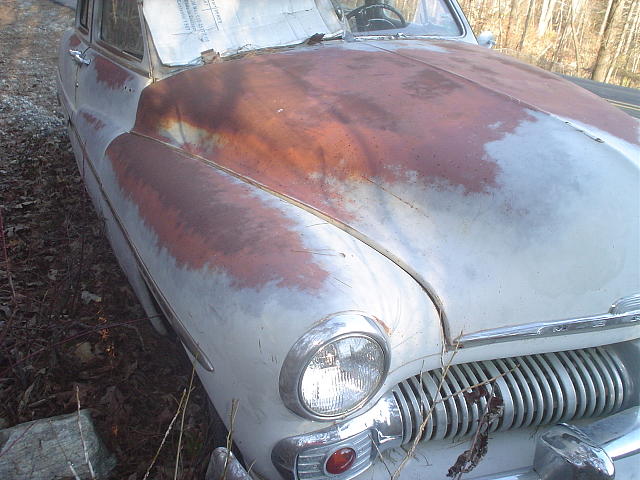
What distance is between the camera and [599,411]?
1652 mm

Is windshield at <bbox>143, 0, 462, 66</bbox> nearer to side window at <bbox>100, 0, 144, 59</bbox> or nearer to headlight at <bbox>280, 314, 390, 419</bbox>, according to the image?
side window at <bbox>100, 0, 144, 59</bbox>

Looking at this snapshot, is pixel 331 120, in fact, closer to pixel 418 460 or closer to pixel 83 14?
pixel 418 460

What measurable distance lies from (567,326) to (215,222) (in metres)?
1.03

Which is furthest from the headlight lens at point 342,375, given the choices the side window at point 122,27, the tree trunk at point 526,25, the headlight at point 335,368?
the tree trunk at point 526,25

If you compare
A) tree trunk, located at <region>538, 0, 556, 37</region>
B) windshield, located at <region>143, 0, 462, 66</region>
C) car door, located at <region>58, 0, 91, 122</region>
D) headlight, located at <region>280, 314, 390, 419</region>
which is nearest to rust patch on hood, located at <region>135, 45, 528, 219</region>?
windshield, located at <region>143, 0, 462, 66</region>

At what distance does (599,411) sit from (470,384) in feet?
1.32

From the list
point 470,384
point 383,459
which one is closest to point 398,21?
point 470,384

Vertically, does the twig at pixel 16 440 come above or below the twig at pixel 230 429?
below

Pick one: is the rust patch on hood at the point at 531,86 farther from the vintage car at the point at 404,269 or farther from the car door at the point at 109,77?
the car door at the point at 109,77

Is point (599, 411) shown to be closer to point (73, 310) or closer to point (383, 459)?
point (383, 459)

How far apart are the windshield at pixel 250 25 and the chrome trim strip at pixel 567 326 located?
179cm

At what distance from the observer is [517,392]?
158cm

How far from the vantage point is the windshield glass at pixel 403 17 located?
3084 mm

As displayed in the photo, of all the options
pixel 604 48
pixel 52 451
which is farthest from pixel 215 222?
pixel 604 48
